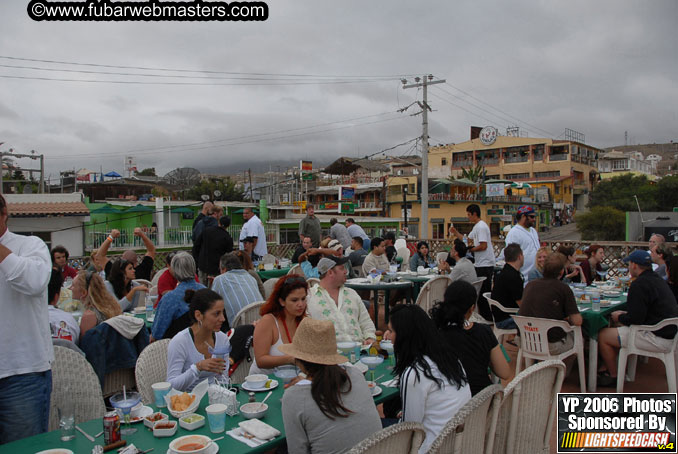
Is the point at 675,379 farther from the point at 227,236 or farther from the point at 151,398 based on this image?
the point at 227,236

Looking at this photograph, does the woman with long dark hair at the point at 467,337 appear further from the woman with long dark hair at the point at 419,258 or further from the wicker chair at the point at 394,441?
the woman with long dark hair at the point at 419,258

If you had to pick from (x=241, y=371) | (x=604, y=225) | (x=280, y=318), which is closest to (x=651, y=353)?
(x=280, y=318)

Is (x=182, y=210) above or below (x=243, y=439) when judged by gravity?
above

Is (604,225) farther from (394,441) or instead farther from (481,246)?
(394,441)

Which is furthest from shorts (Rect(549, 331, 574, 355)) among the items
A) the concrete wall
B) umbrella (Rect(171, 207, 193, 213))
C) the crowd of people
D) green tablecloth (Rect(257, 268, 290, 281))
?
umbrella (Rect(171, 207, 193, 213))

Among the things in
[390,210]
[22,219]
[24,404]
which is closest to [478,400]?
[24,404]

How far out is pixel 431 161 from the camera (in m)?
64.8

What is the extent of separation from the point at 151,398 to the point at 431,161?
6451 centimetres

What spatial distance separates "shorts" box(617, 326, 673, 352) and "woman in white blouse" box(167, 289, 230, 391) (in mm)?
4023

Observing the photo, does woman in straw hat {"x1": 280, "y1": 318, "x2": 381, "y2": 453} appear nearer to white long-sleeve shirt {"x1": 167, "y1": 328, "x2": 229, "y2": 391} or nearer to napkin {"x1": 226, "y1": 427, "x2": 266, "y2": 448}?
napkin {"x1": 226, "y1": 427, "x2": 266, "y2": 448}

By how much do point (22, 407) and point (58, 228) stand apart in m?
20.2

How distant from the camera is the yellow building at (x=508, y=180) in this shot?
1567 inches

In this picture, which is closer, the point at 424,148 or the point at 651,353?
the point at 651,353

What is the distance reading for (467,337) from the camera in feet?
9.37
